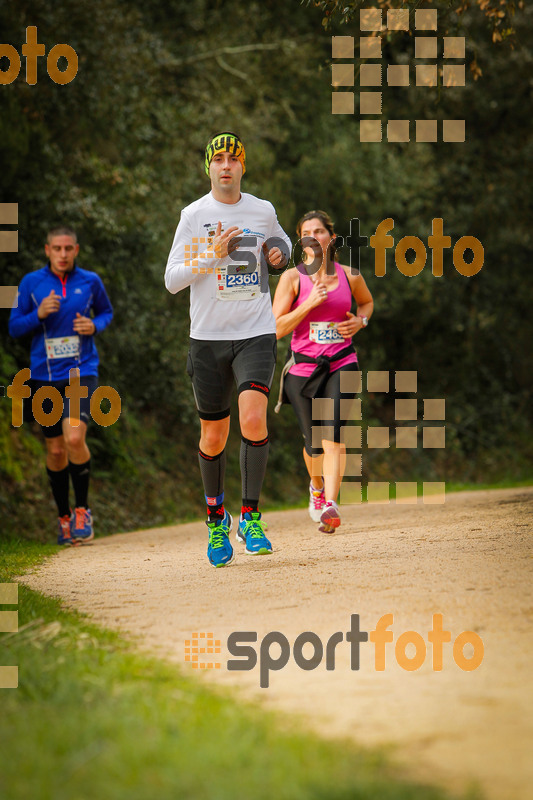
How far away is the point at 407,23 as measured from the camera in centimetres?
741

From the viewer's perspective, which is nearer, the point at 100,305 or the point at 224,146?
the point at 224,146

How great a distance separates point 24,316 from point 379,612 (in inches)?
216

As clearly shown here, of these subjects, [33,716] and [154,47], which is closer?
[33,716]

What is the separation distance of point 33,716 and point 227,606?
170 cm

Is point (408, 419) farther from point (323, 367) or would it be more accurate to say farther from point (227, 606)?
point (227, 606)

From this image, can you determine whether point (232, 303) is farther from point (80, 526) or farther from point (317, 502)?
point (80, 526)

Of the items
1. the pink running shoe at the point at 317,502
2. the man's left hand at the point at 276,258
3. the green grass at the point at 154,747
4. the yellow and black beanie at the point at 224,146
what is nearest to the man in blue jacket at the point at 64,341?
the pink running shoe at the point at 317,502

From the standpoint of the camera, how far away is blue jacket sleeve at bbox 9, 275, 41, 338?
863 cm

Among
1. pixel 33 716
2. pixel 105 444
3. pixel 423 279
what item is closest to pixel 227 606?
pixel 33 716

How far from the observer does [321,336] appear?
25.9ft

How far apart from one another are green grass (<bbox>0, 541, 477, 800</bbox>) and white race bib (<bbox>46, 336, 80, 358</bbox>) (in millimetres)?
5304

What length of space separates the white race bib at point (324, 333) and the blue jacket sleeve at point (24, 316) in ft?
8.11

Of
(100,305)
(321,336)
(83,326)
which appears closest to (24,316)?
(83,326)

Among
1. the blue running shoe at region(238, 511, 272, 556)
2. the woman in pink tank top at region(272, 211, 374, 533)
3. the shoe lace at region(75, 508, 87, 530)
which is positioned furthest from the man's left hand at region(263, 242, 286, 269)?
the shoe lace at region(75, 508, 87, 530)
